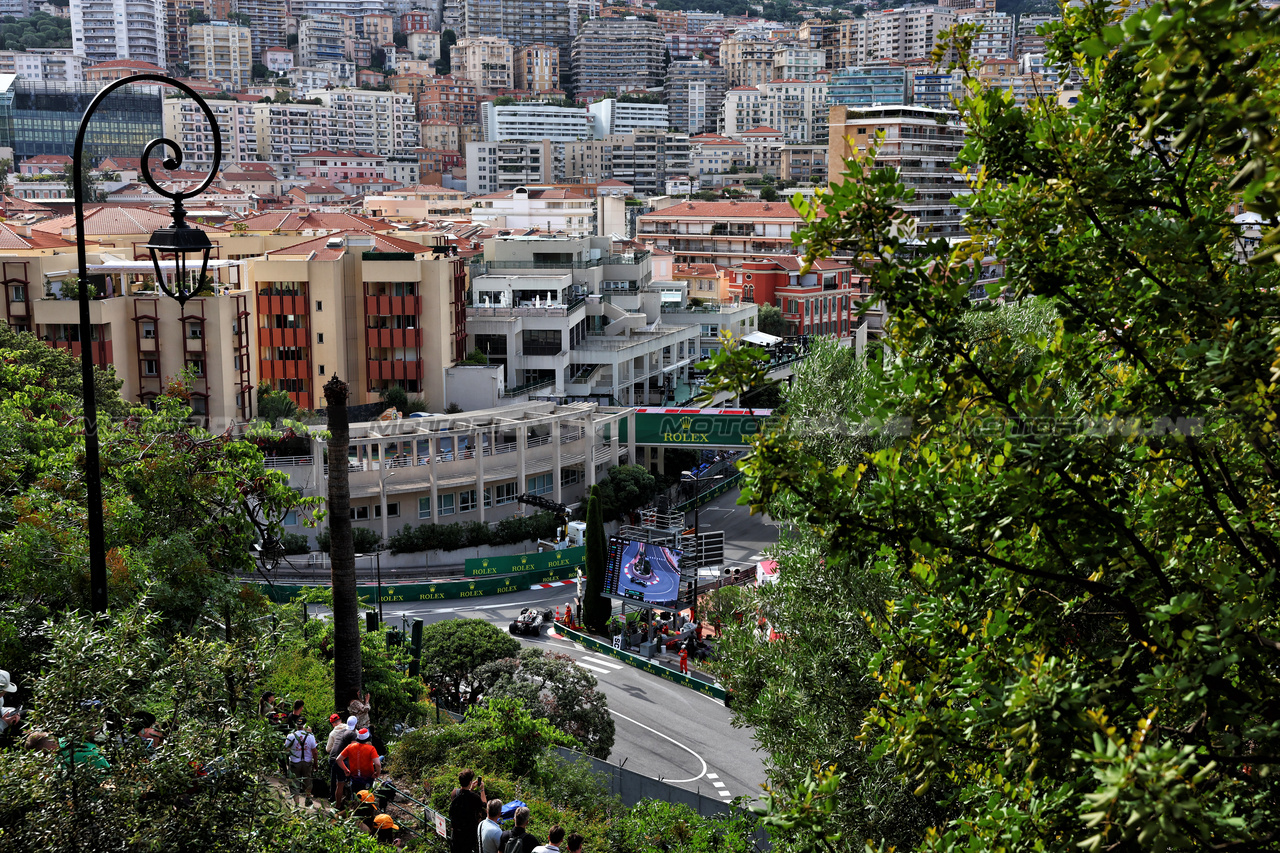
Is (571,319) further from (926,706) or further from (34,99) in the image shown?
(34,99)

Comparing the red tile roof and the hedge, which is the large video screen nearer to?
the hedge

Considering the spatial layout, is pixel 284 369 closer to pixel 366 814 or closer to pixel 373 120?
pixel 366 814

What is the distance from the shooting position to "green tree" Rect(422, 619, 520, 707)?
2567cm

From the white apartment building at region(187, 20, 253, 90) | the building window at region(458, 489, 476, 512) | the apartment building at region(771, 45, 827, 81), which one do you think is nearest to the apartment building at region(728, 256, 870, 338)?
the building window at region(458, 489, 476, 512)

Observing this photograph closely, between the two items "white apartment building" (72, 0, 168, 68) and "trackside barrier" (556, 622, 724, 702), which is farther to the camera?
"white apartment building" (72, 0, 168, 68)

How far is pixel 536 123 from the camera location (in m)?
156

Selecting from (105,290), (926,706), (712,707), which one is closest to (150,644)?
(926,706)

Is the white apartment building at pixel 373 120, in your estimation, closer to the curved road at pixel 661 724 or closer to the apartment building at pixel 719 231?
the apartment building at pixel 719 231

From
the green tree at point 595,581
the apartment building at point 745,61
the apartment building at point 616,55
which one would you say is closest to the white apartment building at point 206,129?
the apartment building at point 616,55

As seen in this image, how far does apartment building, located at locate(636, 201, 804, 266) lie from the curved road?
53832mm

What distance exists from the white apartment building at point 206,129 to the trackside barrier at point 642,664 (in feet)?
375

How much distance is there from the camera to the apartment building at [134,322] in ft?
134

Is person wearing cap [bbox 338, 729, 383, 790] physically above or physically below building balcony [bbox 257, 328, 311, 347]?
above

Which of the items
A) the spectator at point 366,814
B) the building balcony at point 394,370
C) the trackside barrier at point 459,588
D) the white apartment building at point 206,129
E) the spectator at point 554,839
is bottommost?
the trackside barrier at point 459,588
